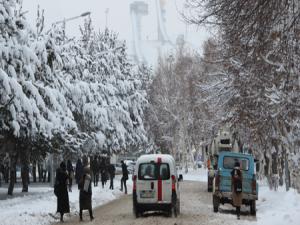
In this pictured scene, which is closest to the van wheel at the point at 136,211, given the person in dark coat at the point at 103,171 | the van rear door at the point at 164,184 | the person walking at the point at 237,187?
the van rear door at the point at 164,184

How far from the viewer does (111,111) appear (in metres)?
55.2

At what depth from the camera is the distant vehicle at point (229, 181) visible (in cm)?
2467

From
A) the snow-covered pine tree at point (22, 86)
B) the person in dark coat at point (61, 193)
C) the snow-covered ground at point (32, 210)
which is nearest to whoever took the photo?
the snow-covered ground at point (32, 210)

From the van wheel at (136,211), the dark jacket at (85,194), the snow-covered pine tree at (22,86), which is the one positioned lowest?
the van wheel at (136,211)

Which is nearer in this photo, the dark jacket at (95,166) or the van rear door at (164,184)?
the van rear door at (164,184)

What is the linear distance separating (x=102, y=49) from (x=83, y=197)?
40.2m

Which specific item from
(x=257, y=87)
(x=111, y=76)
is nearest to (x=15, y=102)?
(x=257, y=87)

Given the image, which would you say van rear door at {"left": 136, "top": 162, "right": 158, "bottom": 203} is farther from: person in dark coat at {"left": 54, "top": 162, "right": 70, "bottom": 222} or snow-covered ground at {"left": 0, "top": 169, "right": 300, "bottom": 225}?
snow-covered ground at {"left": 0, "top": 169, "right": 300, "bottom": 225}

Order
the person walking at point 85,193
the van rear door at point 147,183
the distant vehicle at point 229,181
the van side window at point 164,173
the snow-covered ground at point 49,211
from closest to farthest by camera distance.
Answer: the snow-covered ground at point 49,211
the person walking at point 85,193
the van rear door at point 147,183
the van side window at point 164,173
the distant vehicle at point 229,181

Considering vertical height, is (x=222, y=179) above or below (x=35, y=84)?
below

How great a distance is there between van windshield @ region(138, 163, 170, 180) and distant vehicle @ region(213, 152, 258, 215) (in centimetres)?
293

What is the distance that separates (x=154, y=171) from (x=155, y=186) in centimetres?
54

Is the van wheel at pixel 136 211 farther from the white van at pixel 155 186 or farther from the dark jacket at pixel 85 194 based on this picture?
the dark jacket at pixel 85 194

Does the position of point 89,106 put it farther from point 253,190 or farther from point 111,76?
point 253,190
